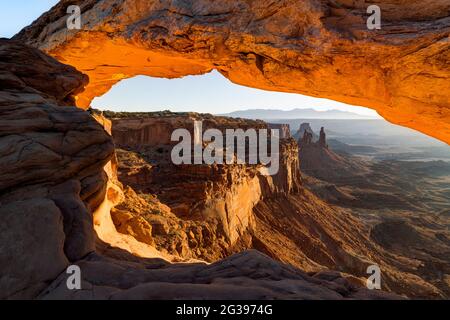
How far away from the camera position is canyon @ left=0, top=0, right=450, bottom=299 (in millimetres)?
4793

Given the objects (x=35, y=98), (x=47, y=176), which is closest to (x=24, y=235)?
(x=47, y=176)

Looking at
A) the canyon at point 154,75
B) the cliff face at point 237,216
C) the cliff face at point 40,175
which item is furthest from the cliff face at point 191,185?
the cliff face at point 40,175

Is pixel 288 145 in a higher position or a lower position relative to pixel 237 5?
lower

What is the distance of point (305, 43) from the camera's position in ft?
27.1

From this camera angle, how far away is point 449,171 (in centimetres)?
10725

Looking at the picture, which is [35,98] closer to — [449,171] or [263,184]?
[263,184]

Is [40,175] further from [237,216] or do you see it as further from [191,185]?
[237,216]

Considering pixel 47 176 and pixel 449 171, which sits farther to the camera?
pixel 449 171

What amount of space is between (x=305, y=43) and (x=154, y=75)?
8.22 m

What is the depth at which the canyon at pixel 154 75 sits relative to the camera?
15.7 feet

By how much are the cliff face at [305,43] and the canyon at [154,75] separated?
1.4 inches

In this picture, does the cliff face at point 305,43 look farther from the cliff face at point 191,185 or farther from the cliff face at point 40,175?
the cliff face at point 191,185

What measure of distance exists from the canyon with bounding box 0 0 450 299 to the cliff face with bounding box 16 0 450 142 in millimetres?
36
